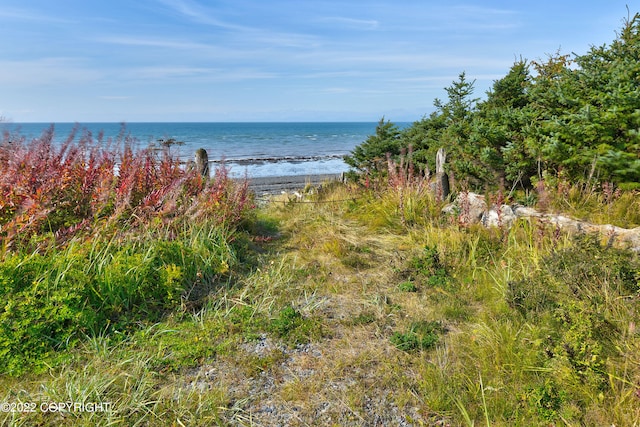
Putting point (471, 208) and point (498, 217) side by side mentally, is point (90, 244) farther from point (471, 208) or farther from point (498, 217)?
point (471, 208)

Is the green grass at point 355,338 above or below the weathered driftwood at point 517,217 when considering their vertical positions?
below

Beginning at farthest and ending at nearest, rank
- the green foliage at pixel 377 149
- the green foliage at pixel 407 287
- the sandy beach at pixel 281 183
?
the sandy beach at pixel 281 183
the green foliage at pixel 377 149
the green foliage at pixel 407 287

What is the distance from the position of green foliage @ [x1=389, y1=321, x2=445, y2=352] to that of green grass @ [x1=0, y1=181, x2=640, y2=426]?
0.01m

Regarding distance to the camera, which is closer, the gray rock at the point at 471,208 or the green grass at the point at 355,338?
the green grass at the point at 355,338

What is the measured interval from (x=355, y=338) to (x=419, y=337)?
1.82 ft

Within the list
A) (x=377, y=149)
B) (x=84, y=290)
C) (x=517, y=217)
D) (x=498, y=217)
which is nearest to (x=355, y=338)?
(x=84, y=290)

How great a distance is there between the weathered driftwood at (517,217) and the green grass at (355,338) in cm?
26

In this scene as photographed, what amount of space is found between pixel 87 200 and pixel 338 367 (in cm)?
370

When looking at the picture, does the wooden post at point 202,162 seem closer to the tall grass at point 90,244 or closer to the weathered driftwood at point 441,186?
the tall grass at point 90,244

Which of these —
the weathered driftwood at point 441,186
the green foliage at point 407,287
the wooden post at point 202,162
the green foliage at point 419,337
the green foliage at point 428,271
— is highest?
the wooden post at point 202,162

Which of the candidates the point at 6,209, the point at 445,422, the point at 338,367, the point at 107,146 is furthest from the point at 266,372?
the point at 107,146

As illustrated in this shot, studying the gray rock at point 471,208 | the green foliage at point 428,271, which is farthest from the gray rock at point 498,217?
the green foliage at point 428,271

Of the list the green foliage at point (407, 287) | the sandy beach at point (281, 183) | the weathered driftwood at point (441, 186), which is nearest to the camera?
the green foliage at point (407, 287)

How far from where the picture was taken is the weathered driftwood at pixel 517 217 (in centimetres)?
442
